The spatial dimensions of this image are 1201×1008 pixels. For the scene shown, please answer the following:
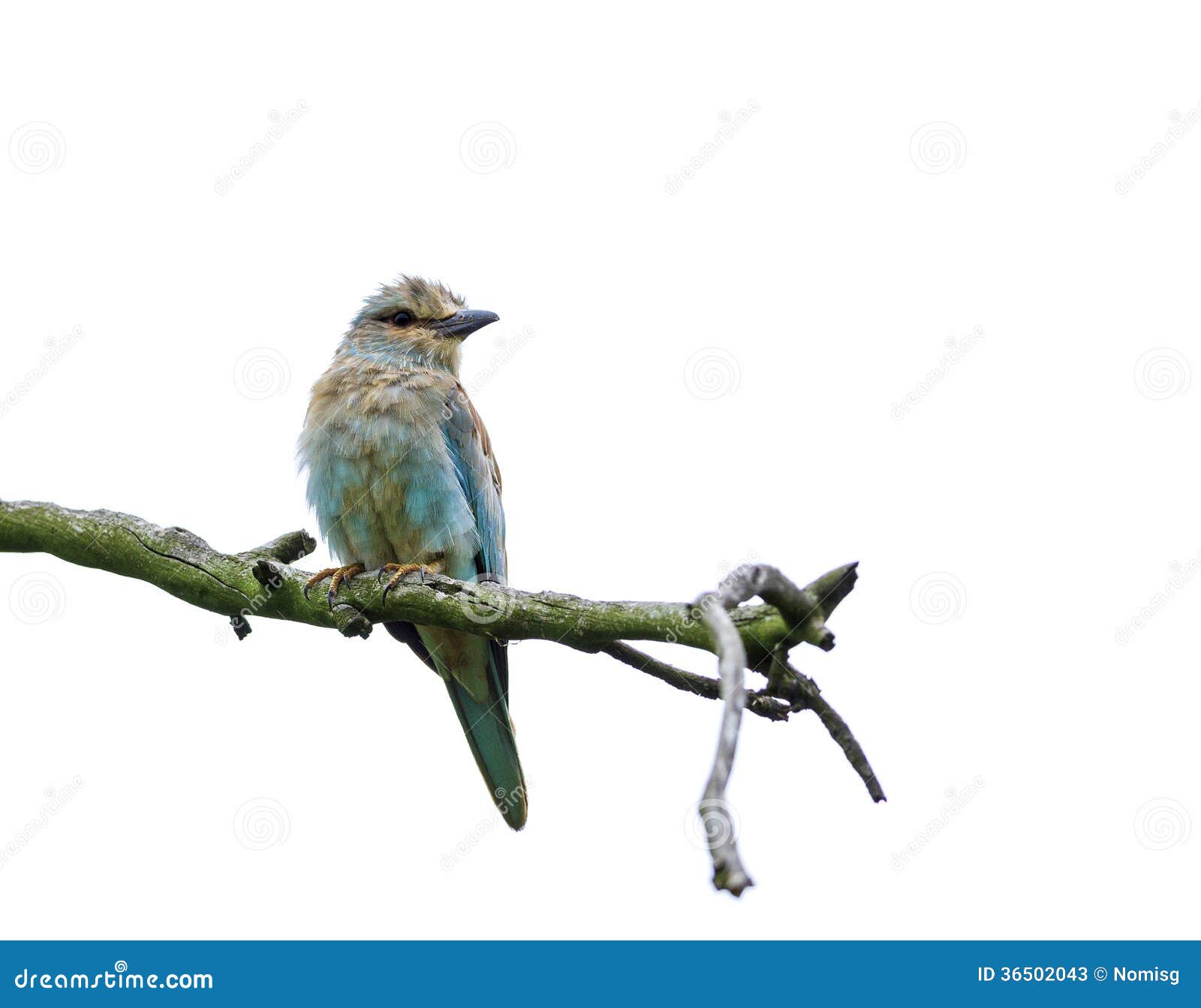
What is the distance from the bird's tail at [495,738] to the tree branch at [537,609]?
140cm

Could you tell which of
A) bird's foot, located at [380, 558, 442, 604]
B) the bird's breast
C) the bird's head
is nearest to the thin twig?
bird's foot, located at [380, 558, 442, 604]

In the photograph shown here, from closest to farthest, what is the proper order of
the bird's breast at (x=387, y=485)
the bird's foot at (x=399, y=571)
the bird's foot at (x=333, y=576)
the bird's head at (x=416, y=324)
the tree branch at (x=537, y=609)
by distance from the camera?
the tree branch at (x=537, y=609)
the bird's foot at (x=399, y=571)
the bird's foot at (x=333, y=576)
the bird's breast at (x=387, y=485)
the bird's head at (x=416, y=324)

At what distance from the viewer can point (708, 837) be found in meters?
2.44

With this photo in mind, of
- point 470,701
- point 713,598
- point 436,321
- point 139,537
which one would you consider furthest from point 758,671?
point 436,321

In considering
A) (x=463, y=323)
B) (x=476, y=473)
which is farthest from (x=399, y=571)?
(x=463, y=323)

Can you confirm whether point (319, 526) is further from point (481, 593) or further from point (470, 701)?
point (481, 593)

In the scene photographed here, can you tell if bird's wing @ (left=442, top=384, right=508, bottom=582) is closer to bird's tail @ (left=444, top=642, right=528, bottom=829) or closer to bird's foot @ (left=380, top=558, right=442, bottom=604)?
bird's foot @ (left=380, top=558, right=442, bottom=604)

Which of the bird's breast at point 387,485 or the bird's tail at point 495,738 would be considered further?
the bird's tail at point 495,738

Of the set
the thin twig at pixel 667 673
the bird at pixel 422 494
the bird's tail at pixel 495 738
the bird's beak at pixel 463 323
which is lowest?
the thin twig at pixel 667 673

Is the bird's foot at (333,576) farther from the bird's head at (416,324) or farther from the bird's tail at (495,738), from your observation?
the bird's head at (416,324)


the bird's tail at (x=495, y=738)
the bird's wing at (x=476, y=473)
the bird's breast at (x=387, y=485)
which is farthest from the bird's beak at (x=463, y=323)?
the bird's tail at (x=495, y=738)

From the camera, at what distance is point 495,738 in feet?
20.1

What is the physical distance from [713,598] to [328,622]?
209 cm

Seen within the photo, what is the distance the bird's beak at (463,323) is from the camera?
6684mm
